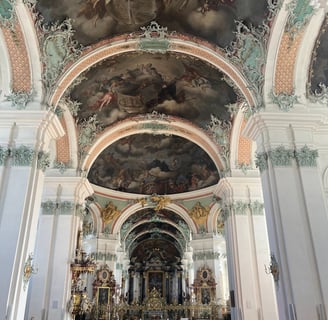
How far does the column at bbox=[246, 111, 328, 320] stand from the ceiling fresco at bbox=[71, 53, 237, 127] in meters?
3.73

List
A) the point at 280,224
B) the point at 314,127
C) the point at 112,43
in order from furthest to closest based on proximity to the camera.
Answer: the point at 112,43, the point at 314,127, the point at 280,224

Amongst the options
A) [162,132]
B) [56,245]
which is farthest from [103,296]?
[162,132]

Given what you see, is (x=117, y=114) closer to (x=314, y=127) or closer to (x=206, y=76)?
(x=206, y=76)

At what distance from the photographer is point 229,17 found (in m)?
10.2

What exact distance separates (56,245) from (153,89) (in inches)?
295

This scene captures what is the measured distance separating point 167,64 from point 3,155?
23.0 feet

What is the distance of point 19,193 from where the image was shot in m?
8.81

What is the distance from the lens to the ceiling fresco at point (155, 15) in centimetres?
970

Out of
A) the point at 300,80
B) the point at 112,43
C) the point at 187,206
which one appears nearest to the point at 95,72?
the point at 112,43

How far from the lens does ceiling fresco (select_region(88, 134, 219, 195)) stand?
21.2m

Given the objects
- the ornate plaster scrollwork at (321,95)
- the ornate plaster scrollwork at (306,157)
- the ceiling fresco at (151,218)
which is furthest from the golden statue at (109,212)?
the ornate plaster scrollwork at (321,95)

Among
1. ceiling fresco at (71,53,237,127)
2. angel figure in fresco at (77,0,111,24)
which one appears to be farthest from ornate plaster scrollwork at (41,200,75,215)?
angel figure in fresco at (77,0,111,24)

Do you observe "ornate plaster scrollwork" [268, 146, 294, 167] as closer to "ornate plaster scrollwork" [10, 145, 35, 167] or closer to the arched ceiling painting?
"ornate plaster scrollwork" [10, 145, 35, 167]

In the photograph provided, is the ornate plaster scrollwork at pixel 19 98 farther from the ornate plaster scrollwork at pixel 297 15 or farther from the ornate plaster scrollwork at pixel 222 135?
the ornate plaster scrollwork at pixel 222 135
